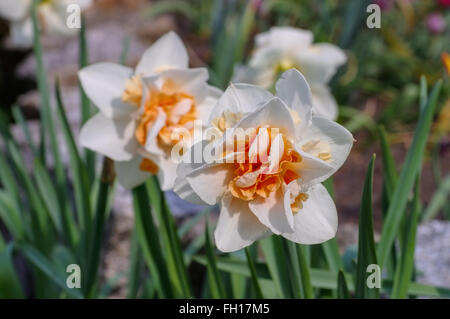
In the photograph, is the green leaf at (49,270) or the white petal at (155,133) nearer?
the white petal at (155,133)

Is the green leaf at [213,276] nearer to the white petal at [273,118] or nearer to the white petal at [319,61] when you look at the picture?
the white petal at [273,118]

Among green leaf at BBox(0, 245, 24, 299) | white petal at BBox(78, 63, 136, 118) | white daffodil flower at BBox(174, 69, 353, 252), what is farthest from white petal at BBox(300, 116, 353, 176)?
green leaf at BBox(0, 245, 24, 299)

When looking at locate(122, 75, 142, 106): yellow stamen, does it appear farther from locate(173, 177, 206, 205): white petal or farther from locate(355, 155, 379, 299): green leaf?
locate(355, 155, 379, 299): green leaf

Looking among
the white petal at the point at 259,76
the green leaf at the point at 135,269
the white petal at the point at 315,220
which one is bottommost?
the green leaf at the point at 135,269

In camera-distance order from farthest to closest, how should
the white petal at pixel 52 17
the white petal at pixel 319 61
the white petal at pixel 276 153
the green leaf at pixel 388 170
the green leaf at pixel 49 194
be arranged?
1. the white petal at pixel 319 61
2. the white petal at pixel 52 17
3. the green leaf at pixel 49 194
4. the green leaf at pixel 388 170
5. the white petal at pixel 276 153

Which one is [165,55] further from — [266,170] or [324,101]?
[324,101]

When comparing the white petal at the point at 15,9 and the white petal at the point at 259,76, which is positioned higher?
the white petal at the point at 15,9

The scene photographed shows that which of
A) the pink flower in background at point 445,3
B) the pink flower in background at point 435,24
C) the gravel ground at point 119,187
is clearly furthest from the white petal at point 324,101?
the pink flower in background at point 445,3
